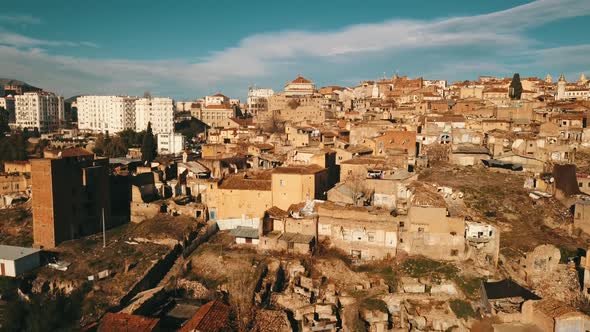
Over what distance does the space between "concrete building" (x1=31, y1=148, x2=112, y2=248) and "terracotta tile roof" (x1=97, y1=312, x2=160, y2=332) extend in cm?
1010

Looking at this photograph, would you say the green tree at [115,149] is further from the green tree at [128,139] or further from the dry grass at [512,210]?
the dry grass at [512,210]

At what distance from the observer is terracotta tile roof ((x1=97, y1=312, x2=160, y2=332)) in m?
14.1

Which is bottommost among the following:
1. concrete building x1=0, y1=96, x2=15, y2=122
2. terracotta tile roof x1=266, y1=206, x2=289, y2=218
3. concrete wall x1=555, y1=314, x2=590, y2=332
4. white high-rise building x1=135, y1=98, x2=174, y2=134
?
concrete wall x1=555, y1=314, x2=590, y2=332

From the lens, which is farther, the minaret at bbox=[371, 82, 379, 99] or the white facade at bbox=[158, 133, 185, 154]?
the minaret at bbox=[371, 82, 379, 99]

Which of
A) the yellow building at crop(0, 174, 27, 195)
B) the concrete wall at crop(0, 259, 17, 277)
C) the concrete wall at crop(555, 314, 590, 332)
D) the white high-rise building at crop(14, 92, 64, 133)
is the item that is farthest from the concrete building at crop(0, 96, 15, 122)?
the concrete wall at crop(555, 314, 590, 332)

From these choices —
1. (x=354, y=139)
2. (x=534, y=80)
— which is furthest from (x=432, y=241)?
(x=534, y=80)

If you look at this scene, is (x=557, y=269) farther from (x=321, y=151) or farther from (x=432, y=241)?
(x=321, y=151)

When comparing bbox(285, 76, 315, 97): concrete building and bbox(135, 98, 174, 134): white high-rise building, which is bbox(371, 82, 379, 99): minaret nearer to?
bbox(285, 76, 315, 97): concrete building

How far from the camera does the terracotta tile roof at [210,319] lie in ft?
45.9

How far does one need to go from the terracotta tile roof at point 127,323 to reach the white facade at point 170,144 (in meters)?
32.7

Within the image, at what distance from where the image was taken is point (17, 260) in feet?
Answer: 65.5

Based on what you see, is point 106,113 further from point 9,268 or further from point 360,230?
point 360,230

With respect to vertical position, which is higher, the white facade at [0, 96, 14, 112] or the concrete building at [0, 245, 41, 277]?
the white facade at [0, 96, 14, 112]

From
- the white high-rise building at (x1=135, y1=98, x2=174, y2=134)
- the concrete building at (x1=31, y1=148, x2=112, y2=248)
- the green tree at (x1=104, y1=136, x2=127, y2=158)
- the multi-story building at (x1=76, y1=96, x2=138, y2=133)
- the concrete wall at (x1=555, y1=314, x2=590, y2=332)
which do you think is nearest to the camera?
the concrete wall at (x1=555, y1=314, x2=590, y2=332)
